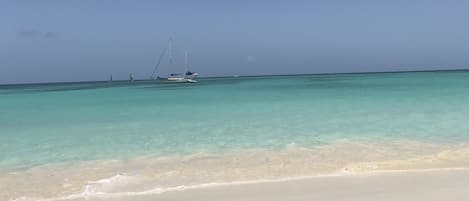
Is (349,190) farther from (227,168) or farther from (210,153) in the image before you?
(210,153)

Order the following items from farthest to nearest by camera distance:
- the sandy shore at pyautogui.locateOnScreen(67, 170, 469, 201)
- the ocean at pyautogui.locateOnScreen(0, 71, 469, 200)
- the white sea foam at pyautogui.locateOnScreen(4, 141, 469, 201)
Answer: the ocean at pyautogui.locateOnScreen(0, 71, 469, 200), the white sea foam at pyautogui.locateOnScreen(4, 141, 469, 201), the sandy shore at pyautogui.locateOnScreen(67, 170, 469, 201)

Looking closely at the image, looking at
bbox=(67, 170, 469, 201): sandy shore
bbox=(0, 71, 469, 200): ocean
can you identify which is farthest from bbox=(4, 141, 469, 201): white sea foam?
bbox=(67, 170, 469, 201): sandy shore

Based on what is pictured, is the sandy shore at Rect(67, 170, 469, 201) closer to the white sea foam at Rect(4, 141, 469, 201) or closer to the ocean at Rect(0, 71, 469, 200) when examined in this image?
the white sea foam at Rect(4, 141, 469, 201)

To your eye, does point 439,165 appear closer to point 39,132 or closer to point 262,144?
point 262,144

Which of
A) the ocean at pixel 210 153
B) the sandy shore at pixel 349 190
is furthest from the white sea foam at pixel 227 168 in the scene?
the sandy shore at pixel 349 190

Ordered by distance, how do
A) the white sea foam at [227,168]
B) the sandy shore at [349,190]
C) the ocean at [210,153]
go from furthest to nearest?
1. the ocean at [210,153]
2. the white sea foam at [227,168]
3. the sandy shore at [349,190]

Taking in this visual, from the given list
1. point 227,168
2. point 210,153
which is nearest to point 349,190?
point 227,168

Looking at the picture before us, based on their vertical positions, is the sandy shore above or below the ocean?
above

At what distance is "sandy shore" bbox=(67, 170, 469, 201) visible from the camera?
16.5 ft

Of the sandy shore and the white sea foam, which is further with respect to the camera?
the white sea foam

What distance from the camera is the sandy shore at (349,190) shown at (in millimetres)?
5023

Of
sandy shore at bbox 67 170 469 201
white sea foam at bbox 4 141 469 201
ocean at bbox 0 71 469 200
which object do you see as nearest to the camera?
sandy shore at bbox 67 170 469 201

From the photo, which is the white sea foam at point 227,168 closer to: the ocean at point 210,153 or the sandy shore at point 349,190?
the ocean at point 210,153

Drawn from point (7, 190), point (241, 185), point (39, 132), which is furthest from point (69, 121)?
point (241, 185)
